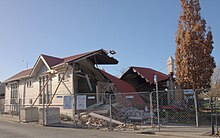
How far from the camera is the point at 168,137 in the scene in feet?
37.9

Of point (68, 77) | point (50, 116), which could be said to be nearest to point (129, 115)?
point (50, 116)

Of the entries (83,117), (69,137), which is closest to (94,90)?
(83,117)

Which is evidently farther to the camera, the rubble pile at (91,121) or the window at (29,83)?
the window at (29,83)

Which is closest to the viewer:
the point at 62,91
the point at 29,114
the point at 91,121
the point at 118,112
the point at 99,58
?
the point at 91,121

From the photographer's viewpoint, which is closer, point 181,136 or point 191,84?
point 181,136

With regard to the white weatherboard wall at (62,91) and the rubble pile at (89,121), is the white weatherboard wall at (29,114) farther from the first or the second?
the rubble pile at (89,121)

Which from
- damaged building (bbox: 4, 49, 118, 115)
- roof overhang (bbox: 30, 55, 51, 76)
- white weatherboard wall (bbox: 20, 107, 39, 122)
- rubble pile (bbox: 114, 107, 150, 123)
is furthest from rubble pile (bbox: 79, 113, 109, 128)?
roof overhang (bbox: 30, 55, 51, 76)

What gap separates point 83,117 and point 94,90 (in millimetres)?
5136

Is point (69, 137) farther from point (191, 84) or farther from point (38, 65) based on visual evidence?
point (38, 65)

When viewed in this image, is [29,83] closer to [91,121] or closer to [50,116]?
[50,116]

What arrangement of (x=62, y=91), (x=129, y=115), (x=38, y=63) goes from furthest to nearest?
(x=38, y=63) < (x=62, y=91) < (x=129, y=115)

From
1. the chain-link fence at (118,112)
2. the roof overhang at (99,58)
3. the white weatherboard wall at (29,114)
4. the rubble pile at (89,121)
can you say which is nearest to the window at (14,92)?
the chain-link fence at (118,112)

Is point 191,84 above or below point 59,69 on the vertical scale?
below

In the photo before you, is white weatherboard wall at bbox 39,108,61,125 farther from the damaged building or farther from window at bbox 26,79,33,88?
window at bbox 26,79,33,88
